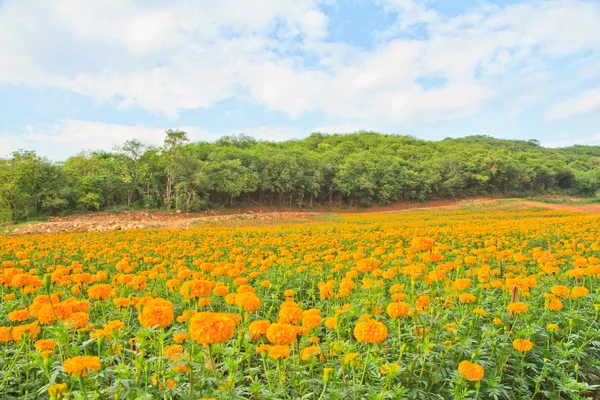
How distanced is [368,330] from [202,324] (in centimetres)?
99

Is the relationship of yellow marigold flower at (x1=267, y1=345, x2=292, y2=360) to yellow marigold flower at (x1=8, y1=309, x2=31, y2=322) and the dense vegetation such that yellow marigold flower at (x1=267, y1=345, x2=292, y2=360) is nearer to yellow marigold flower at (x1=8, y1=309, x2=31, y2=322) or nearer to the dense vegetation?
yellow marigold flower at (x1=8, y1=309, x2=31, y2=322)

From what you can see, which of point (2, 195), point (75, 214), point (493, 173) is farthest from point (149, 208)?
point (493, 173)

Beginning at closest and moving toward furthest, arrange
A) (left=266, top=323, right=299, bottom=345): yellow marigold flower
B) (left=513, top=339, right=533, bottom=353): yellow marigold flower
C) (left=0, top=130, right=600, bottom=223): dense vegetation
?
(left=266, top=323, right=299, bottom=345): yellow marigold flower, (left=513, top=339, right=533, bottom=353): yellow marigold flower, (left=0, top=130, right=600, bottom=223): dense vegetation

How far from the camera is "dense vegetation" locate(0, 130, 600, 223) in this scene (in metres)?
31.3

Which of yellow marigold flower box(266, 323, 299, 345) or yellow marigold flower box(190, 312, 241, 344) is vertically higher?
yellow marigold flower box(190, 312, 241, 344)

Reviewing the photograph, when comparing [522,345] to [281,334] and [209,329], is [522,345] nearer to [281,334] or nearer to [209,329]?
[281,334]

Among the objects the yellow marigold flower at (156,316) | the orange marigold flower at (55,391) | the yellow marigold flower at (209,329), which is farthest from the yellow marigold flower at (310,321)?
the orange marigold flower at (55,391)

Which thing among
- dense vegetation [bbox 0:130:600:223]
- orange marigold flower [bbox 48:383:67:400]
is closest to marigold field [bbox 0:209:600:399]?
orange marigold flower [bbox 48:383:67:400]

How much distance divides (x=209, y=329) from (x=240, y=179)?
38.4m

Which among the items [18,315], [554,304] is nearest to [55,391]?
[18,315]

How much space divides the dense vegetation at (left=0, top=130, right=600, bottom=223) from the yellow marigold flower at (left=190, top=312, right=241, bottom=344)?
1365 inches

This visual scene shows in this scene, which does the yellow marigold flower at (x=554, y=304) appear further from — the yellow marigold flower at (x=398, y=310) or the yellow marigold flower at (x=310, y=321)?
the yellow marigold flower at (x=310, y=321)

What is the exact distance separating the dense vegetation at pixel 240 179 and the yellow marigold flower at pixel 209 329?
3468cm

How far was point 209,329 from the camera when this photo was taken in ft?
5.47
